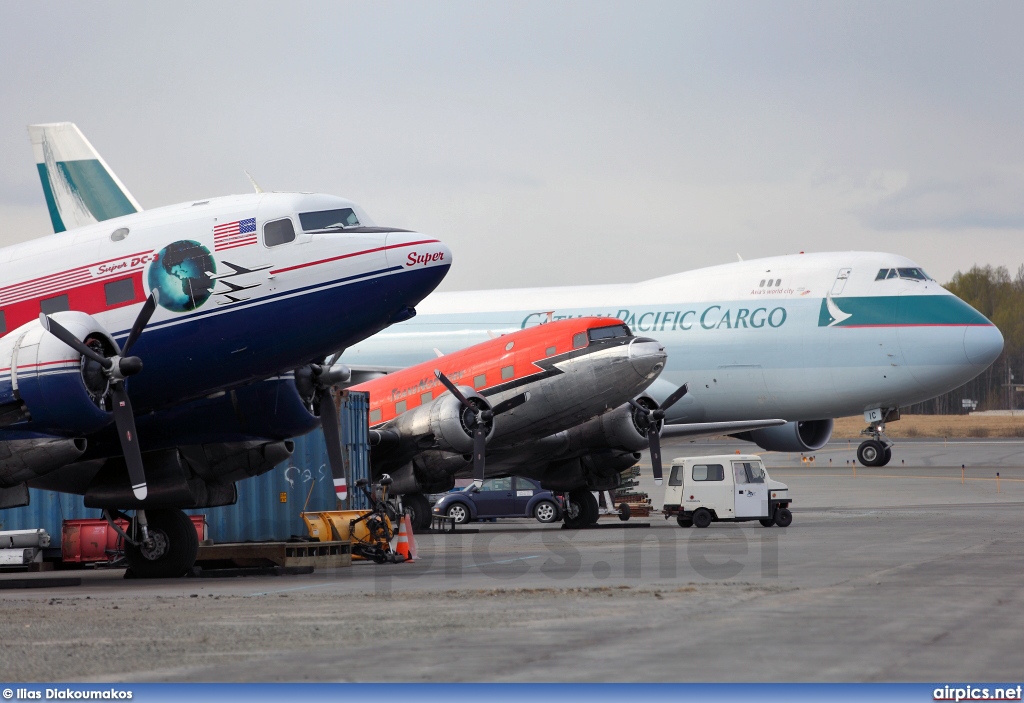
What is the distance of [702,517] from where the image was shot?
1291 inches

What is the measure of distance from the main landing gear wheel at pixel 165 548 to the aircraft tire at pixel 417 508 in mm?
12754

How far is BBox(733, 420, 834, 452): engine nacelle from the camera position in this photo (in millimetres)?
47562

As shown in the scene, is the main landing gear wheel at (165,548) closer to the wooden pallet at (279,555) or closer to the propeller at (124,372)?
the wooden pallet at (279,555)

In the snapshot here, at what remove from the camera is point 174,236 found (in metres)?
21.1

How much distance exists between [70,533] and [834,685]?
21.4 metres

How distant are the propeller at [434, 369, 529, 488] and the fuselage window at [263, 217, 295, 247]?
1115cm

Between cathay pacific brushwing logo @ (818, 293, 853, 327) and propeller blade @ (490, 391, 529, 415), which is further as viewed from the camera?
cathay pacific brushwing logo @ (818, 293, 853, 327)

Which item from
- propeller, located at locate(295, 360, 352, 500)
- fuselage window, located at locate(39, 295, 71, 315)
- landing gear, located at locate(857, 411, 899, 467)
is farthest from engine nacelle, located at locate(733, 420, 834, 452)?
fuselage window, located at locate(39, 295, 71, 315)

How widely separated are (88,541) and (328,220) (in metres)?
10.3

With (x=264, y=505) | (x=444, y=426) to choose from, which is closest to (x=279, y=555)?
(x=264, y=505)

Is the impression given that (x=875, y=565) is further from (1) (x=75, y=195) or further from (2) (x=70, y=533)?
(1) (x=75, y=195)

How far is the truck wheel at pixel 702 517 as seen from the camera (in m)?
32.7

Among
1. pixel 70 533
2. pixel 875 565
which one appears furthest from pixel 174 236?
pixel 875 565

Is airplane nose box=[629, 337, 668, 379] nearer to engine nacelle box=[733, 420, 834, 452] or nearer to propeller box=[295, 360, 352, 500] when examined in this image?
propeller box=[295, 360, 352, 500]
